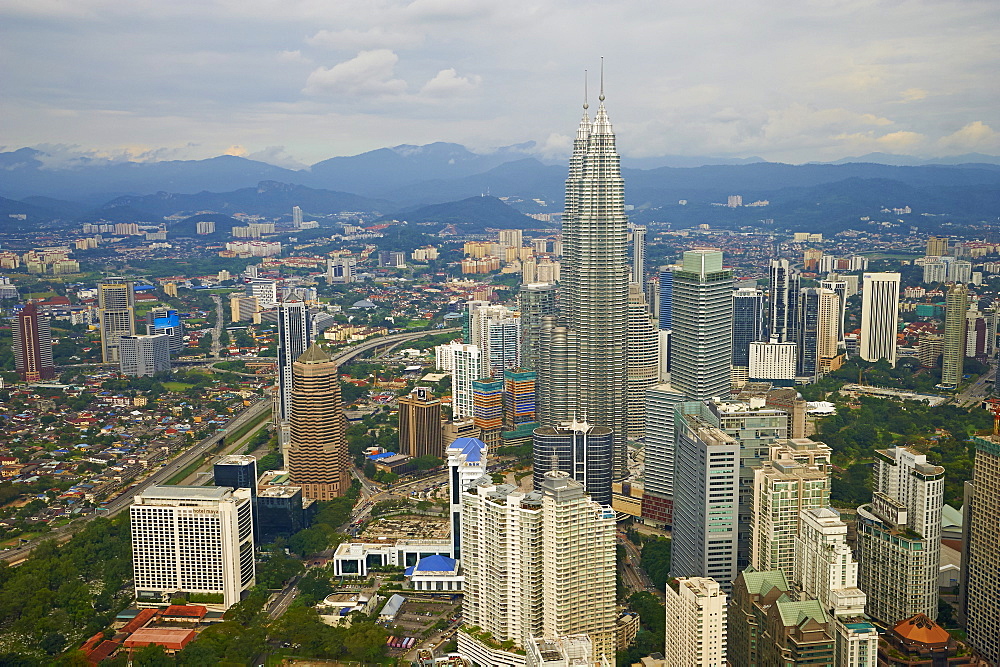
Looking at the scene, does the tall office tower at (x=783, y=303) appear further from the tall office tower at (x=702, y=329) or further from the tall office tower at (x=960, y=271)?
the tall office tower at (x=702, y=329)

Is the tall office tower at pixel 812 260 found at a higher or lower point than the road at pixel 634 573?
higher

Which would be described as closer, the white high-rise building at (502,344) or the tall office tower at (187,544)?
the tall office tower at (187,544)

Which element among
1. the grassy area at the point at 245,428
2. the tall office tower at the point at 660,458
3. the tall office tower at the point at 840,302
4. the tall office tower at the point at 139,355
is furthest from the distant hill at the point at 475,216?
the tall office tower at the point at 660,458

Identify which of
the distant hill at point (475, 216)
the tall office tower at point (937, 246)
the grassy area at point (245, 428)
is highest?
the distant hill at point (475, 216)

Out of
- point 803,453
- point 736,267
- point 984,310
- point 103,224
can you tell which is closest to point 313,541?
point 803,453

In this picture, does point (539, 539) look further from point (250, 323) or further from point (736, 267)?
point (736, 267)

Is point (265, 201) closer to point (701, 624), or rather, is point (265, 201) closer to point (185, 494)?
point (185, 494)

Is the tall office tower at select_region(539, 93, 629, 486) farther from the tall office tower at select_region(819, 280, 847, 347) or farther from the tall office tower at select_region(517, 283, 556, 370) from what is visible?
the tall office tower at select_region(819, 280, 847, 347)
